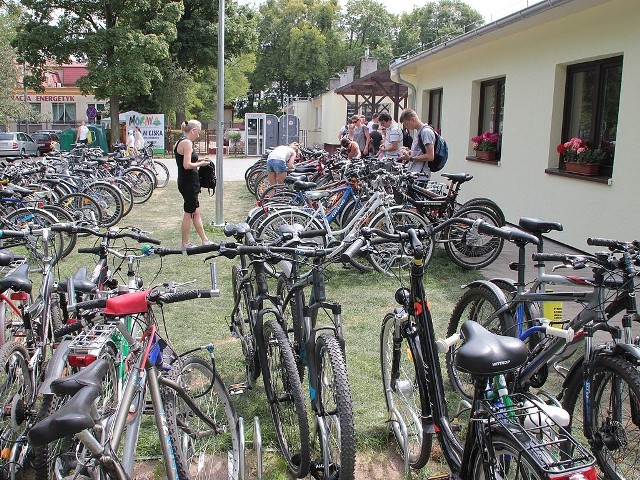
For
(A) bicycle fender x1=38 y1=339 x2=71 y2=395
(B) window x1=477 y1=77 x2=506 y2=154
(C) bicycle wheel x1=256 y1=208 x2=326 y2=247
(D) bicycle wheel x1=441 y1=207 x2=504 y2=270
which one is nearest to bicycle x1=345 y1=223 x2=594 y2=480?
(A) bicycle fender x1=38 y1=339 x2=71 y2=395

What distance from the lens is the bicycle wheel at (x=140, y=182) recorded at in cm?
1359

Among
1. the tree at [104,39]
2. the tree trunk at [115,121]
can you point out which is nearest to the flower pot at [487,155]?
the tree at [104,39]

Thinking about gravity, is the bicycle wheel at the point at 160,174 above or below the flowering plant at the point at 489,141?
below

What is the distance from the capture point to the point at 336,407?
275 centimetres

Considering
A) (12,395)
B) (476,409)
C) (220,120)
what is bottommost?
(12,395)

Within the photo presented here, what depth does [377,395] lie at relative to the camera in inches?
156

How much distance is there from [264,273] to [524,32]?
286 inches

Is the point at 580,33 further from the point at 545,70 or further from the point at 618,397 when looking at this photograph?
the point at 618,397

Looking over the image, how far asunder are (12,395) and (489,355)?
2328mm

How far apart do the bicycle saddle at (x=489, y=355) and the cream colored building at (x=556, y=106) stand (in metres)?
5.46

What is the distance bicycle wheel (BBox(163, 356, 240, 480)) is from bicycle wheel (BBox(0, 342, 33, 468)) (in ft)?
2.67

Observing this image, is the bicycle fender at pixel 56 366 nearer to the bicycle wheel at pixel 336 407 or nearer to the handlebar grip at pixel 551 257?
the bicycle wheel at pixel 336 407

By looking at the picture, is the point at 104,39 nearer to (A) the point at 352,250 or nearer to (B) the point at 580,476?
(A) the point at 352,250

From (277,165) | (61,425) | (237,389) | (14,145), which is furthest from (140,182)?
(14,145)
